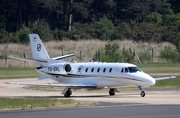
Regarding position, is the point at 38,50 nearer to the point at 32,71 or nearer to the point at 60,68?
the point at 60,68

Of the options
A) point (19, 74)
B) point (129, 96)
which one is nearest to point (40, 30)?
point (19, 74)

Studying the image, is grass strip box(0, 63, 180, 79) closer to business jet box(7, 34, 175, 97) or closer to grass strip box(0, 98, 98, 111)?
business jet box(7, 34, 175, 97)

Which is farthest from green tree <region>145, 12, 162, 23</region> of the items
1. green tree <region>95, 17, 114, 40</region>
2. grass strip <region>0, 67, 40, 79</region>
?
grass strip <region>0, 67, 40, 79</region>

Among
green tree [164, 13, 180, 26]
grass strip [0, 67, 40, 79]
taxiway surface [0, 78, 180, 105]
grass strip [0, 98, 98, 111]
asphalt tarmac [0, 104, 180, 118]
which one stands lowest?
grass strip [0, 67, 40, 79]

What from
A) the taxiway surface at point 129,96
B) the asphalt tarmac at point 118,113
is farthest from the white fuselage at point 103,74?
the asphalt tarmac at point 118,113

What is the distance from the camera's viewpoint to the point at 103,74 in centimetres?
2542

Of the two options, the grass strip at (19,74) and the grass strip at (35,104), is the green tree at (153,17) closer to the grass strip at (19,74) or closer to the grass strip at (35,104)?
the grass strip at (19,74)

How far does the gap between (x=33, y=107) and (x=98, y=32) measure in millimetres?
68957

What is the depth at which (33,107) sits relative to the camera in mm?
19000

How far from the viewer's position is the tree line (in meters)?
87.4

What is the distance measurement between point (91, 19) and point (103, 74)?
81.2 m

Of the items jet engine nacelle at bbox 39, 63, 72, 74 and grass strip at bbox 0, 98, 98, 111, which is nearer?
grass strip at bbox 0, 98, 98, 111

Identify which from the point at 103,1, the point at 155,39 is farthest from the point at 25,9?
the point at 155,39

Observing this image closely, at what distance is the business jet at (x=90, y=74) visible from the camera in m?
24.0
